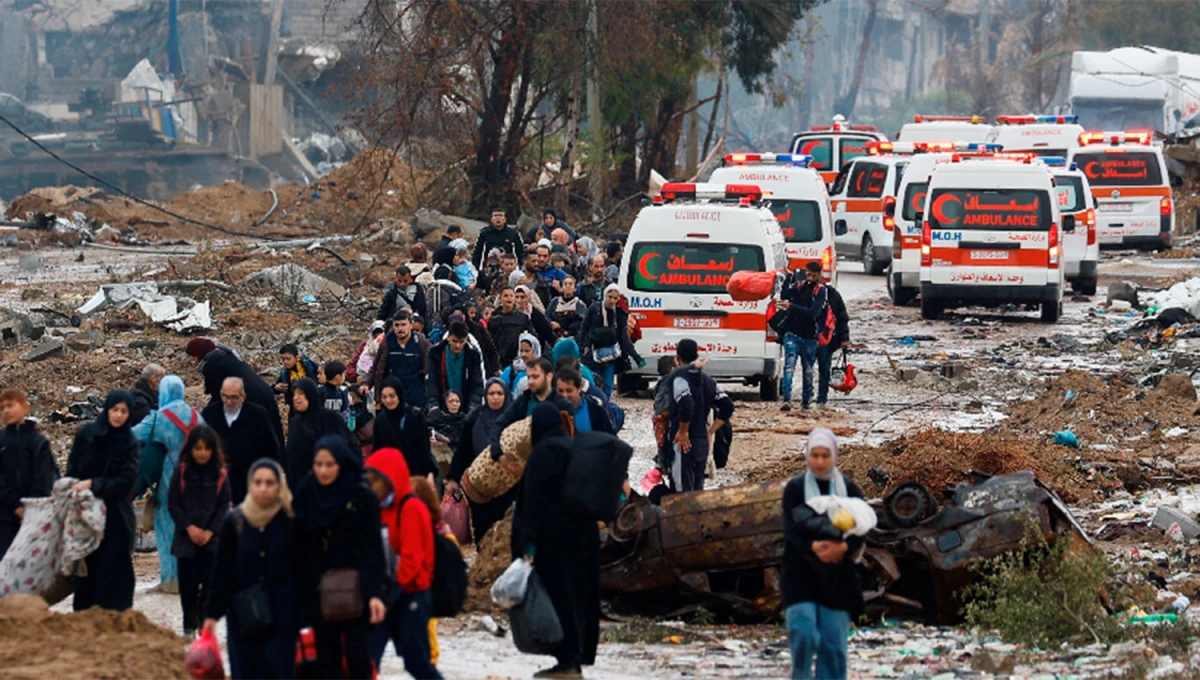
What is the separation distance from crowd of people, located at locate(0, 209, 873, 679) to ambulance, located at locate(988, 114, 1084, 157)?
76.6ft

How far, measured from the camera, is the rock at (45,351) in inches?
763

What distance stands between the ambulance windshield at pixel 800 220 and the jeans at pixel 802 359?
688cm

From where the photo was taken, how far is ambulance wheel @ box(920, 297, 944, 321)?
25069mm

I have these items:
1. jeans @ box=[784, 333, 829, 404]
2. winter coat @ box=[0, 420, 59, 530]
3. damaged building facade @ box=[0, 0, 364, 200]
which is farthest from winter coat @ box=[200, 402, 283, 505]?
damaged building facade @ box=[0, 0, 364, 200]

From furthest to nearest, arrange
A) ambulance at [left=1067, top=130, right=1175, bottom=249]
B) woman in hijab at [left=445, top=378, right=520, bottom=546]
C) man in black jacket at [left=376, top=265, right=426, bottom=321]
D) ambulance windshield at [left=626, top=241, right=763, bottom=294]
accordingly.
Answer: ambulance at [left=1067, top=130, right=1175, bottom=249] → ambulance windshield at [left=626, top=241, right=763, bottom=294] → man in black jacket at [left=376, top=265, right=426, bottom=321] → woman in hijab at [left=445, top=378, right=520, bottom=546]

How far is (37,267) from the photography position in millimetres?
31328

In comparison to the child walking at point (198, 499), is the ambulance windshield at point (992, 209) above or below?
above

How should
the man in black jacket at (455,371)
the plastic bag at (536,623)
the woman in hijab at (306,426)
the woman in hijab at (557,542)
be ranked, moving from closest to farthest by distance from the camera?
the plastic bag at (536,623), the woman in hijab at (557,542), the woman in hijab at (306,426), the man in black jacket at (455,371)

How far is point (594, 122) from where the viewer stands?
112 feet

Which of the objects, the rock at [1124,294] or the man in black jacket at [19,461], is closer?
the man in black jacket at [19,461]

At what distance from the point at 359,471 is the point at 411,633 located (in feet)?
2.55

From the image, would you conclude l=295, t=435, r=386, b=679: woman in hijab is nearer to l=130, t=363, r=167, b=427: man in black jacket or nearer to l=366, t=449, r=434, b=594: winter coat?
l=366, t=449, r=434, b=594: winter coat

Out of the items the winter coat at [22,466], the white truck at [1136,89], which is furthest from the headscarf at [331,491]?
the white truck at [1136,89]

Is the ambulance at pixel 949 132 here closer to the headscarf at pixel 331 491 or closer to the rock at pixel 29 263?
the rock at pixel 29 263
